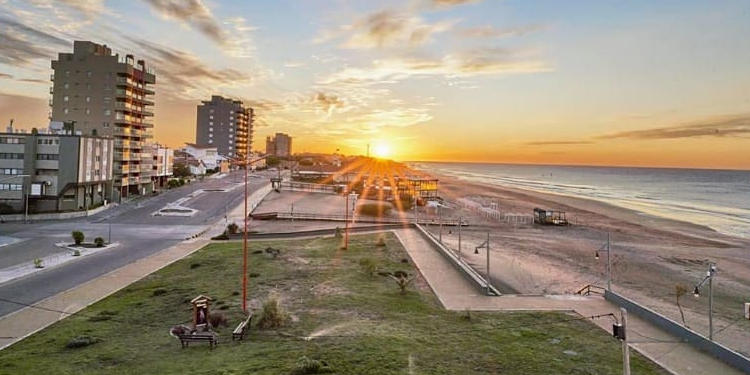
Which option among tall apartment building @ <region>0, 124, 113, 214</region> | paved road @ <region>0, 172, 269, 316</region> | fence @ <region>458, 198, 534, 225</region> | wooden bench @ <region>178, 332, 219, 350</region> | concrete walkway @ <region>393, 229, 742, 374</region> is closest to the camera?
concrete walkway @ <region>393, 229, 742, 374</region>

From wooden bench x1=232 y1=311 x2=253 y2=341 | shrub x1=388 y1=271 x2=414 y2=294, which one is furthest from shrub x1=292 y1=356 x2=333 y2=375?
shrub x1=388 y1=271 x2=414 y2=294

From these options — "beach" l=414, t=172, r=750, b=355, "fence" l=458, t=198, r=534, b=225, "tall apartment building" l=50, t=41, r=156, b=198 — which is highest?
"tall apartment building" l=50, t=41, r=156, b=198

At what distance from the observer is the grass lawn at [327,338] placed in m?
13.7

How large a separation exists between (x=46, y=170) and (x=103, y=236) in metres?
20.1

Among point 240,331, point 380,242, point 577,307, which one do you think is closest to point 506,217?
point 380,242

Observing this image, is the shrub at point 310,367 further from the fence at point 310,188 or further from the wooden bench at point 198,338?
the fence at point 310,188

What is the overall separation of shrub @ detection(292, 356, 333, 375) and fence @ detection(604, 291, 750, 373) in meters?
12.3

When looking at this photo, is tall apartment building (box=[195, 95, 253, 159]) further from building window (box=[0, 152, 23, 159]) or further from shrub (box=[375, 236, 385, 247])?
shrub (box=[375, 236, 385, 247])

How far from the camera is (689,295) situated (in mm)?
26422

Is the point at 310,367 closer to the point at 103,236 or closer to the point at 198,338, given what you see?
the point at 198,338

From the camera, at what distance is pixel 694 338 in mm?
15703

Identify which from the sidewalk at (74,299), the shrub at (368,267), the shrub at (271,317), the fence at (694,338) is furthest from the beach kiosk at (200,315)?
the fence at (694,338)

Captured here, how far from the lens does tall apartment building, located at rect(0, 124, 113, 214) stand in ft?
174

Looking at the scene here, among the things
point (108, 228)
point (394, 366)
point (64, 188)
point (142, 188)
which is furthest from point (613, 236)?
point (142, 188)
